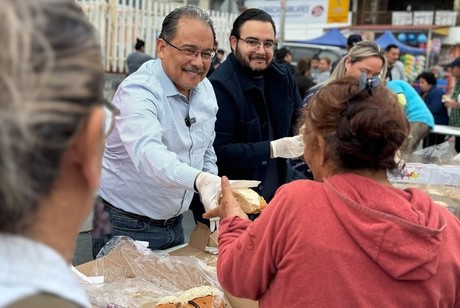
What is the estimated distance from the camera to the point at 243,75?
8.82 feet

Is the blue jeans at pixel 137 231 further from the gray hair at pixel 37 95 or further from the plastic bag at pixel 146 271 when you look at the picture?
the gray hair at pixel 37 95

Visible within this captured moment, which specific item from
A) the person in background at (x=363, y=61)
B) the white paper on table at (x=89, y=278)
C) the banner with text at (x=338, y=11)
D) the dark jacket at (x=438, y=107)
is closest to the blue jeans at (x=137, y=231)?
the white paper on table at (x=89, y=278)

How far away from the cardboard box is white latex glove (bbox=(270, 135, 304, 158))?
524 millimetres

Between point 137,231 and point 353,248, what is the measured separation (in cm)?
113

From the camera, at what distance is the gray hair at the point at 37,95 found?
563mm

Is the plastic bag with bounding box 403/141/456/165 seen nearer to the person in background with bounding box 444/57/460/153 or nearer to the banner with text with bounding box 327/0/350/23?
the person in background with bounding box 444/57/460/153

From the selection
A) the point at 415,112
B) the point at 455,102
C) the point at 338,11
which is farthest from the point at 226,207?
the point at 338,11

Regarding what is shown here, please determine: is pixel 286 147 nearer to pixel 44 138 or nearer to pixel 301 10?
pixel 44 138

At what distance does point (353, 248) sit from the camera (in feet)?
3.97

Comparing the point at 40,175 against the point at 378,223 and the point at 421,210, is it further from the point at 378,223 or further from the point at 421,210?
the point at 421,210

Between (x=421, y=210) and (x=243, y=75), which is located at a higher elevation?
(x=243, y=75)

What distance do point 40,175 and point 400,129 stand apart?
88 centimetres

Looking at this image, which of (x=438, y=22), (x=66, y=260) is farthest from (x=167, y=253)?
(x=438, y=22)

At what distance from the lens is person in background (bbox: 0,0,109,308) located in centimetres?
57
